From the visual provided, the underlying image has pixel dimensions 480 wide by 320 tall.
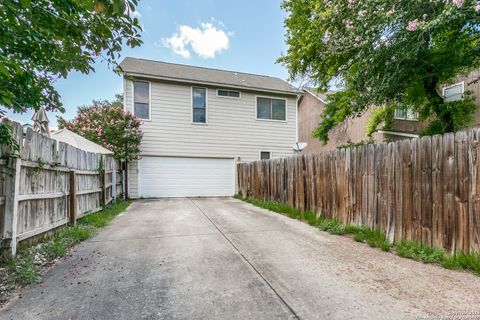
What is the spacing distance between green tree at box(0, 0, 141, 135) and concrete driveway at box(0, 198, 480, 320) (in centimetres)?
190

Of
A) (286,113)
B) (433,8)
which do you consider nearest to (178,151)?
(286,113)

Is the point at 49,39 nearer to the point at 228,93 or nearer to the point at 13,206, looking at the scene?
the point at 13,206

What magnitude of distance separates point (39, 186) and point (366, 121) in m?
13.7

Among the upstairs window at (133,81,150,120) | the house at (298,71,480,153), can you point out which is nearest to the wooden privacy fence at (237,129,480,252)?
the house at (298,71,480,153)

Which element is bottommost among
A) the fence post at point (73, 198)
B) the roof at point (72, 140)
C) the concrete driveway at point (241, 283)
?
the concrete driveway at point (241, 283)

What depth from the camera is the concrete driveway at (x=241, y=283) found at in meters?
2.10

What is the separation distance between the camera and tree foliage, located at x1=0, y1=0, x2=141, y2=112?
2.41m

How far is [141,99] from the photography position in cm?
1095

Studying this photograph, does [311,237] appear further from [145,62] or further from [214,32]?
[214,32]

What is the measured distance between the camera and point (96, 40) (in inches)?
108

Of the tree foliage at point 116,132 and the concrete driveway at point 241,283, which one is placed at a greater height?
the tree foliage at point 116,132

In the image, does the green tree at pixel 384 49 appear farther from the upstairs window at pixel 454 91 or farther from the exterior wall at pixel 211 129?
the exterior wall at pixel 211 129

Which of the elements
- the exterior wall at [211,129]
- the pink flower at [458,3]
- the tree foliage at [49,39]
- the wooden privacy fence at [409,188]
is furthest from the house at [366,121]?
the tree foliage at [49,39]

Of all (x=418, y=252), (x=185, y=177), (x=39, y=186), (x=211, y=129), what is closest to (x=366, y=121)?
(x=211, y=129)
